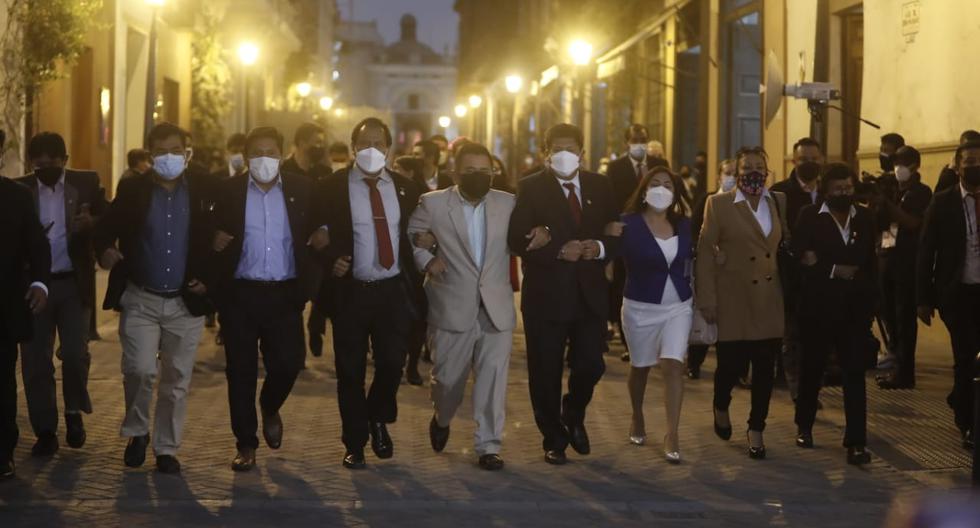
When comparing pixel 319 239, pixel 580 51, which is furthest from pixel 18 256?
pixel 580 51

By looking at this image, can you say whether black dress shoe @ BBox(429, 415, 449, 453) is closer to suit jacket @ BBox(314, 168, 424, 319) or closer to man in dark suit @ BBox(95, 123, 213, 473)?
suit jacket @ BBox(314, 168, 424, 319)

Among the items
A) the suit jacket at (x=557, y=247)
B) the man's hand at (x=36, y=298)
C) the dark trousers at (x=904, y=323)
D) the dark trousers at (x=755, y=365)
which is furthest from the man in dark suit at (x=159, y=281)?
the dark trousers at (x=904, y=323)

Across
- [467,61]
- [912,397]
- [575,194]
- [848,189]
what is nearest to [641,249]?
[575,194]

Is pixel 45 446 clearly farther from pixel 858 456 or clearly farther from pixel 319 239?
pixel 858 456

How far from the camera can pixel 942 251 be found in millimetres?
10125

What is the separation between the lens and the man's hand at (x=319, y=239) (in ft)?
29.9

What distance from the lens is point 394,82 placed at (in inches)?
6280

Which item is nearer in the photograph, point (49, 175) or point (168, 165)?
point (168, 165)

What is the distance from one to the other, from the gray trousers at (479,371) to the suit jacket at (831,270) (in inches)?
71.1

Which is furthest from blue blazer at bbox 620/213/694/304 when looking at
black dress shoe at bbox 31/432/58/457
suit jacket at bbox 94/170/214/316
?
black dress shoe at bbox 31/432/58/457

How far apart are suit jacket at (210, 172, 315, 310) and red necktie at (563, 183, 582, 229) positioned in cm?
143

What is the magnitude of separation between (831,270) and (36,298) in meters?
4.41

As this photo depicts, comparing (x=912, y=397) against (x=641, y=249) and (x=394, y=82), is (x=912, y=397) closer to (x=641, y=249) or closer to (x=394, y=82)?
(x=641, y=249)

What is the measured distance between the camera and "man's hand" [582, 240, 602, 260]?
30.5 feet
